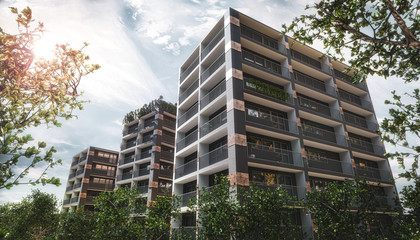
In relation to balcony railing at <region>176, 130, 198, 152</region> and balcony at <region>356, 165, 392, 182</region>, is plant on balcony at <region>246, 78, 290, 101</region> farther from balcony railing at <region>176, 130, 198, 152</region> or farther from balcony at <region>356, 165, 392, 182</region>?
balcony at <region>356, 165, 392, 182</region>

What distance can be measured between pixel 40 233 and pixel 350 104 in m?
38.9

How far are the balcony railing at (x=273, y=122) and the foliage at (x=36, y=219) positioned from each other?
2438cm

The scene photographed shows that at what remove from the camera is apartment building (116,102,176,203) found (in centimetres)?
3662


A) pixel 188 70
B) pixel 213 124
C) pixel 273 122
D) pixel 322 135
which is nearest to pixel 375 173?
pixel 322 135

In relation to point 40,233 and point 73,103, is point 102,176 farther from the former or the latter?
point 73,103

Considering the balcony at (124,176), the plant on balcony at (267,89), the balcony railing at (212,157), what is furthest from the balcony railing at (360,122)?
the balcony at (124,176)

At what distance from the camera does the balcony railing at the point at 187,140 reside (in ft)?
84.2

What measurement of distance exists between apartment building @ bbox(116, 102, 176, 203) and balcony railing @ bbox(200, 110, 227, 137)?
15832 millimetres

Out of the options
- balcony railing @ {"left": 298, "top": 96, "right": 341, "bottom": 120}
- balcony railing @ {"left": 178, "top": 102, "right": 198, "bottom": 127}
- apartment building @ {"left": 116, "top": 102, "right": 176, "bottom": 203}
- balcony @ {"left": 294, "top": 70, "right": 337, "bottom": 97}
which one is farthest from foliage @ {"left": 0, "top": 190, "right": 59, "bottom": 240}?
balcony @ {"left": 294, "top": 70, "right": 337, "bottom": 97}

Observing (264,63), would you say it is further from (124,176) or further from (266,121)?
(124,176)

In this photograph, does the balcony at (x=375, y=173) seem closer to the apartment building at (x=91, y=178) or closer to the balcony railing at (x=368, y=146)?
the balcony railing at (x=368, y=146)

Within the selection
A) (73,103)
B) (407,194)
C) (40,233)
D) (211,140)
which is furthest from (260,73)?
(40,233)

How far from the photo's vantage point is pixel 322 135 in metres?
25.4

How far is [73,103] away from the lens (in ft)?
20.5
